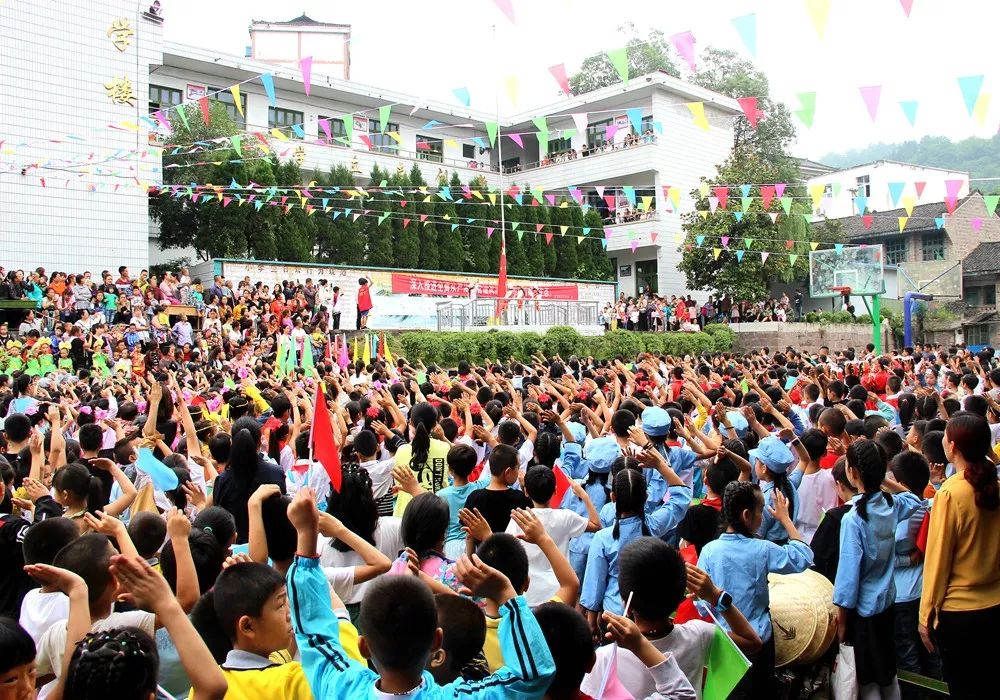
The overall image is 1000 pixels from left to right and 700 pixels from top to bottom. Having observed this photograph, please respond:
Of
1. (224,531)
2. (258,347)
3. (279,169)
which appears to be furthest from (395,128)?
(224,531)

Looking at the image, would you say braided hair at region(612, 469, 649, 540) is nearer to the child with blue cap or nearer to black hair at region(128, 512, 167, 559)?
the child with blue cap

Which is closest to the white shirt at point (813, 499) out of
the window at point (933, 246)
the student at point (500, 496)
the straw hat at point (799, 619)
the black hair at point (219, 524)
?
the straw hat at point (799, 619)

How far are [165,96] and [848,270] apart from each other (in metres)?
22.4

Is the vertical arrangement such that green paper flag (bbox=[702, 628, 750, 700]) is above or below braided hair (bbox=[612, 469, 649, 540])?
below

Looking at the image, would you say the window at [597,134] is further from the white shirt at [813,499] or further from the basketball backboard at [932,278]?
the white shirt at [813,499]

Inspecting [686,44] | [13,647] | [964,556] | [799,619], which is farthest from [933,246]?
[13,647]

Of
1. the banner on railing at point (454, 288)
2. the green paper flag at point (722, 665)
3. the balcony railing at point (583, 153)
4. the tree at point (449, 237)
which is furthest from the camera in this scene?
the balcony railing at point (583, 153)

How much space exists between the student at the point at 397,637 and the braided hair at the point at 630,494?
5.57 feet

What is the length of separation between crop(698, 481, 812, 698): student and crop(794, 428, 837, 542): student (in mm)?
1569

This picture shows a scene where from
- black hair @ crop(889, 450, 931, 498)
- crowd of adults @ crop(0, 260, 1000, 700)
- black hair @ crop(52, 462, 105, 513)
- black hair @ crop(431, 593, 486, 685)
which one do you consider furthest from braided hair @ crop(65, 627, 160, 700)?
black hair @ crop(889, 450, 931, 498)

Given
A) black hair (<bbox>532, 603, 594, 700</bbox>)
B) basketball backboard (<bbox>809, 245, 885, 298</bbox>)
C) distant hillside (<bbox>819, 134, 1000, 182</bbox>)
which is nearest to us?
black hair (<bbox>532, 603, 594, 700</bbox>)

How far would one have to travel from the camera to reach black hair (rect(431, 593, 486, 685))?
265 cm

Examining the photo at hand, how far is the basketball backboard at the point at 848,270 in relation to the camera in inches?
1029

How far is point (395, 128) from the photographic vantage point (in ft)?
108
